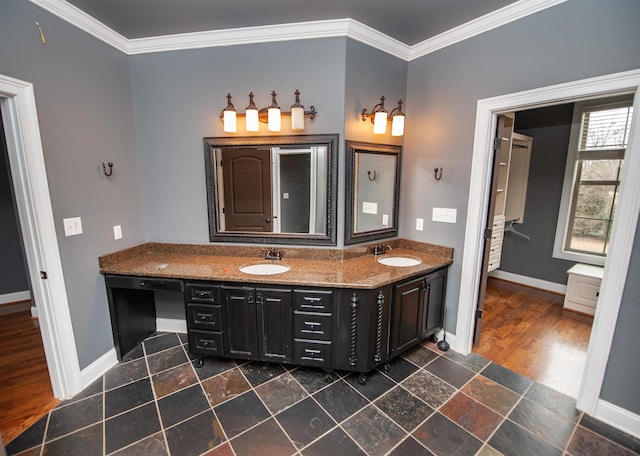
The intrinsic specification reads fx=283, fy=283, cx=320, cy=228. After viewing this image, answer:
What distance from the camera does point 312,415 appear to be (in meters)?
1.83

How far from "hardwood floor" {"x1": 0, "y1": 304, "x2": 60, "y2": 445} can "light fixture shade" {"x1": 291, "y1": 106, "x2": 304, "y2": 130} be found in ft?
8.54

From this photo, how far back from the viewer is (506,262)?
4.21m

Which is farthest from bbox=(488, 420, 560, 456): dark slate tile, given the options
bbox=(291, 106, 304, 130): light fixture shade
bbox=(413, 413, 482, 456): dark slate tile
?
bbox=(291, 106, 304, 130): light fixture shade

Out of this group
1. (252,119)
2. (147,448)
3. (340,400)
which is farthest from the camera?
(252,119)

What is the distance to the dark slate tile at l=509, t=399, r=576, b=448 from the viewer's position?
1696 mm

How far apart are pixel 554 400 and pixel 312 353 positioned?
1.72 m

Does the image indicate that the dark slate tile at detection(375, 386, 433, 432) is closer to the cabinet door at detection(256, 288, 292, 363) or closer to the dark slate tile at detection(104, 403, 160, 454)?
the cabinet door at detection(256, 288, 292, 363)

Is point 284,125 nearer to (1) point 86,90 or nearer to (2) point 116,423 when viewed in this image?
(1) point 86,90

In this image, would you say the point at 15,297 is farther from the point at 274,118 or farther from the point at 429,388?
the point at 429,388

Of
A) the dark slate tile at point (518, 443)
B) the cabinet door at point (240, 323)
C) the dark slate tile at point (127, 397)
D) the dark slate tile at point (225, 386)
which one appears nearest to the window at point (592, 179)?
the dark slate tile at point (518, 443)

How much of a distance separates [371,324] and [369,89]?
1907mm

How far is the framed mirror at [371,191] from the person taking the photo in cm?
242

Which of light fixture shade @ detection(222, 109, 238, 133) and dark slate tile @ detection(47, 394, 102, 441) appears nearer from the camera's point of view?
dark slate tile @ detection(47, 394, 102, 441)

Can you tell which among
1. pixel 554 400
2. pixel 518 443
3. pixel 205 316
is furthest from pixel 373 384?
pixel 205 316
